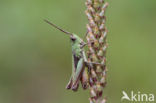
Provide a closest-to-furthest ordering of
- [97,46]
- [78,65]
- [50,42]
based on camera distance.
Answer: [97,46], [78,65], [50,42]

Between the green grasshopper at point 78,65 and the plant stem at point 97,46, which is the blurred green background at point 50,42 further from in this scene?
the plant stem at point 97,46

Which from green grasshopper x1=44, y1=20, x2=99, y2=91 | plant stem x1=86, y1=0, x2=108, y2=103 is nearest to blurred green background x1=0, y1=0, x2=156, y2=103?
green grasshopper x1=44, y1=20, x2=99, y2=91

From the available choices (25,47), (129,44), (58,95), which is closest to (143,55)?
(129,44)

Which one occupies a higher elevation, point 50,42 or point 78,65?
point 50,42

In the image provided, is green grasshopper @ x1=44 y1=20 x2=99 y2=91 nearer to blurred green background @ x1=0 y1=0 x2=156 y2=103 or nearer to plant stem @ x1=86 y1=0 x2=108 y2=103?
Result: plant stem @ x1=86 y1=0 x2=108 y2=103

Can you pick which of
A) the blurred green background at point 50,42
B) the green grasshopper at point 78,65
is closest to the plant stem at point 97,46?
the green grasshopper at point 78,65

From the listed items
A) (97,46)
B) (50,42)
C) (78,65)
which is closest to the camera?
(97,46)

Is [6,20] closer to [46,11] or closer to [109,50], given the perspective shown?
[46,11]

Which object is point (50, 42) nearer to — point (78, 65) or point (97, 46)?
point (78, 65)

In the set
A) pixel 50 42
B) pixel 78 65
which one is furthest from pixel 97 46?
pixel 50 42
